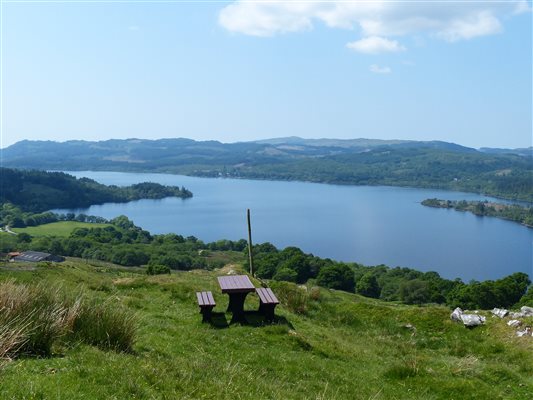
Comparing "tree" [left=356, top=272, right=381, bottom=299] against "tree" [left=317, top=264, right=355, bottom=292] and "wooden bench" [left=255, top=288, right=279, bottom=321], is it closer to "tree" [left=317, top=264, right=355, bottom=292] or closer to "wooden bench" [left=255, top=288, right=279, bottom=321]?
"tree" [left=317, top=264, right=355, bottom=292]

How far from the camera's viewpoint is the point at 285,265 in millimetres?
82812

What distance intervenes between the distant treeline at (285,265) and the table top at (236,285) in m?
22.4

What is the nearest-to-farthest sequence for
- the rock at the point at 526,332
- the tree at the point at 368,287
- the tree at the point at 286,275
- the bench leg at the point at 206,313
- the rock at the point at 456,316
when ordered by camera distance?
1. the bench leg at the point at 206,313
2. the rock at the point at 526,332
3. the rock at the point at 456,316
4. the tree at the point at 368,287
5. the tree at the point at 286,275

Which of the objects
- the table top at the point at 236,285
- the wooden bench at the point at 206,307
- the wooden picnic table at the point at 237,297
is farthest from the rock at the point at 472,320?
the wooden bench at the point at 206,307

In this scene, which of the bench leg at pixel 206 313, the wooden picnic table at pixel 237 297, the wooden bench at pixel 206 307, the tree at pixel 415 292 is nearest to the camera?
the wooden bench at pixel 206 307

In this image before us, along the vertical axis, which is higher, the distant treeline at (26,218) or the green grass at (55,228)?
the distant treeline at (26,218)

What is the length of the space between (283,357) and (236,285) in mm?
4032

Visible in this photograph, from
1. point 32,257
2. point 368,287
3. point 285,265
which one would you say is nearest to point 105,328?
point 368,287

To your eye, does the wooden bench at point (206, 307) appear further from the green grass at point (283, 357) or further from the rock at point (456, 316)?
the rock at point (456, 316)

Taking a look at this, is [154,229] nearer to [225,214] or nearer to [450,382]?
[225,214]

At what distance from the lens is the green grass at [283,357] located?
6613 mm

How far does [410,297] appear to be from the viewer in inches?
2901

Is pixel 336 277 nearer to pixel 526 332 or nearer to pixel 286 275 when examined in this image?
pixel 286 275

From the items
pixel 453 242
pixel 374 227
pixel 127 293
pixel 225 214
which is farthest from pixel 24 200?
pixel 127 293
